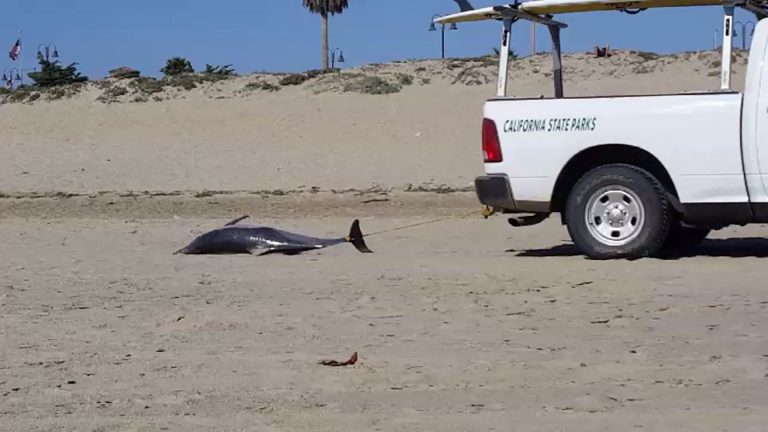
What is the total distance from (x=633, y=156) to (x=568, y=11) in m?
1.49

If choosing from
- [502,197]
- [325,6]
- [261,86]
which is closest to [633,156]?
[502,197]

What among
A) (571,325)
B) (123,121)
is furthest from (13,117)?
(571,325)

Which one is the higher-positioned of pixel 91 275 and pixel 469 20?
pixel 469 20

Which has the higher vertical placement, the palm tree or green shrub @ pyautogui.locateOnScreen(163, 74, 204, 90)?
the palm tree

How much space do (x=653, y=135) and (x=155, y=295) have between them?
407cm

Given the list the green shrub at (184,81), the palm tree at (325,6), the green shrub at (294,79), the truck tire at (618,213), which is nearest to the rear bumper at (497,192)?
the truck tire at (618,213)

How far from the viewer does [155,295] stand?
29.3 ft

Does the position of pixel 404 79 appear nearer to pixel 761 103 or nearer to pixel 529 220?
pixel 529 220

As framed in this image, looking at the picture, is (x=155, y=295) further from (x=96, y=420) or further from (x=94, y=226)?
→ (x=94, y=226)

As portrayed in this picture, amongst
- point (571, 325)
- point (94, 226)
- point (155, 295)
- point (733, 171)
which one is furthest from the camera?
point (94, 226)

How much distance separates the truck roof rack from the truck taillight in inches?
16.4

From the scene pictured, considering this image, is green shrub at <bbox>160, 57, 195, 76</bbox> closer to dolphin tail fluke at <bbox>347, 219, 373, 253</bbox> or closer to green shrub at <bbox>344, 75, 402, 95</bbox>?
green shrub at <bbox>344, 75, 402, 95</bbox>

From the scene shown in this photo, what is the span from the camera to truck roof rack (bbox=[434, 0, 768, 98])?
10000 millimetres

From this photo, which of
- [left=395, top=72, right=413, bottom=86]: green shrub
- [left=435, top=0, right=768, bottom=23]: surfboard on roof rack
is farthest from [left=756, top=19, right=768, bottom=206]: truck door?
[left=395, top=72, right=413, bottom=86]: green shrub
